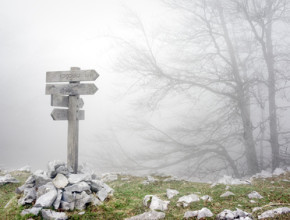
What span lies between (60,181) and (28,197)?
682 millimetres

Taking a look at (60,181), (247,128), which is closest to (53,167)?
(60,181)

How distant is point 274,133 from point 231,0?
256 inches

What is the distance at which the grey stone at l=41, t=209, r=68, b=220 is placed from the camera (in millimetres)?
4426

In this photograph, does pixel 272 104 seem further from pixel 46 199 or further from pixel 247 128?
pixel 46 199

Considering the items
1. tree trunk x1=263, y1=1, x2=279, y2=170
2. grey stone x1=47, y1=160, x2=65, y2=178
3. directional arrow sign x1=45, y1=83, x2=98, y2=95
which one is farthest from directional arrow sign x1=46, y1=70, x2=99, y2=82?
tree trunk x1=263, y1=1, x2=279, y2=170

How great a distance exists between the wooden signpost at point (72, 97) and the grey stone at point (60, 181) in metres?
0.60

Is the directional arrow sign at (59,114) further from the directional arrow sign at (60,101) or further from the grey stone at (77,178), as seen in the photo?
the grey stone at (77,178)

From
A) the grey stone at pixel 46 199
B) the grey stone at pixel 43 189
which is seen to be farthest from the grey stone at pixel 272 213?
the grey stone at pixel 43 189

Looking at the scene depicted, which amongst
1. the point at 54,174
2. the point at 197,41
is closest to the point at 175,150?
the point at 197,41

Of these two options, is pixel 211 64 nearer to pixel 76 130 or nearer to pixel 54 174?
pixel 76 130

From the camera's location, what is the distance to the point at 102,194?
17.8ft

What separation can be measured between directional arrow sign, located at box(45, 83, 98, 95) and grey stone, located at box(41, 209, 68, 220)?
107 inches

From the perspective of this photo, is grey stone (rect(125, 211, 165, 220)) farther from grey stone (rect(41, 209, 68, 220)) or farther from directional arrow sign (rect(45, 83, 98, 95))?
directional arrow sign (rect(45, 83, 98, 95))

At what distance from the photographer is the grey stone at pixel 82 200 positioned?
4.96 metres
